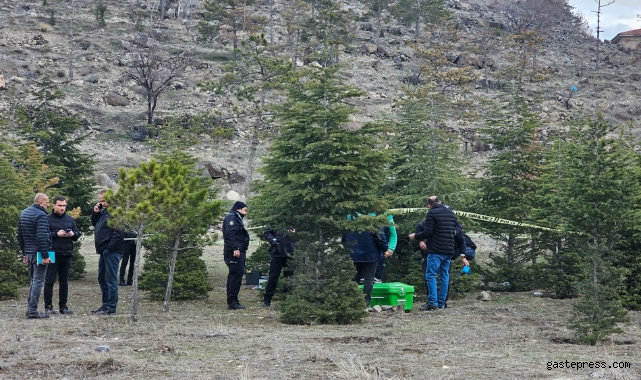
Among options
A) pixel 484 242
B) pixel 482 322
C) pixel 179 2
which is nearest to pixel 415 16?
pixel 179 2

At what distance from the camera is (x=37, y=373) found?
6254 mm

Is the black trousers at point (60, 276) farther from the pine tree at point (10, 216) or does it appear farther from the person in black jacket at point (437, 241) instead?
the person in black jacket at point (437, 241)

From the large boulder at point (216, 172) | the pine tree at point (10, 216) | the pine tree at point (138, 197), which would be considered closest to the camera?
the pine tree at point (138, 197)

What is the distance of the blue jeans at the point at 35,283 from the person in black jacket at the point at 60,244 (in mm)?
388

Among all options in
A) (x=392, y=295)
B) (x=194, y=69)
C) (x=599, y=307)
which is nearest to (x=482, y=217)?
(x=392, y=295)

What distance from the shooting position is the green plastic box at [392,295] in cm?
1162

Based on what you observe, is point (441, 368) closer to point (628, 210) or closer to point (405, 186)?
point (628, 210)

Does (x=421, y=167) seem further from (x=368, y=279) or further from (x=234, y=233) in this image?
(x=234, y=233)

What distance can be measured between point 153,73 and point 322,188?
152ft

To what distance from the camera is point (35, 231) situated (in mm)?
10039

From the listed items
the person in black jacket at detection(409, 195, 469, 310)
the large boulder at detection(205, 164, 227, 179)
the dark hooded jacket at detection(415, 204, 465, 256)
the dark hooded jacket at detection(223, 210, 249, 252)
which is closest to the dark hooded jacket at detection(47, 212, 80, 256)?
the dark hooded jacket at detection(223, 210, 249, 252)

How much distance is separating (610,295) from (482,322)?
2418 mm

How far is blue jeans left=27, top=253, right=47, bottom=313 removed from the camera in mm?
10031

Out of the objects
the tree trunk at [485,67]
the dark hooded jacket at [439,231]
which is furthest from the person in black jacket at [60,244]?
the tree trunk at [485,67]
